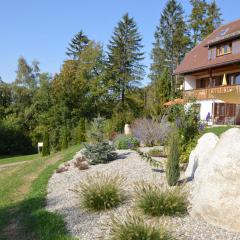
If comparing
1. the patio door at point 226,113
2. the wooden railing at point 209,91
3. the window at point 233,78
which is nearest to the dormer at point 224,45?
the window at point 233,78

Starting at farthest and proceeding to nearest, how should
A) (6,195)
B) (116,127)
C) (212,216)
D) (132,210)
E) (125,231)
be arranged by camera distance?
(116,127) < (6,195) < (132,210) < (212,216) < (125,231)

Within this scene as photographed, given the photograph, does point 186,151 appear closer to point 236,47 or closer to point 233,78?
point 236,47

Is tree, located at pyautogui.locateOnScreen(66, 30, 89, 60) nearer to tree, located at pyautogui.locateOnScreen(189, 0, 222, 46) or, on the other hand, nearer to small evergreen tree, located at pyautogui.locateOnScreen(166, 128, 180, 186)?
tree, located at pyautogui.locateOnScreen(189, 0, 222, 46)

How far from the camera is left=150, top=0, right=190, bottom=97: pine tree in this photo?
→ 45938 mm

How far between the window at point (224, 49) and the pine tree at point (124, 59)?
51.1 feet

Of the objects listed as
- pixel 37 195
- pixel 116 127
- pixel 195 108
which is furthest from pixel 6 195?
pixel 116 127

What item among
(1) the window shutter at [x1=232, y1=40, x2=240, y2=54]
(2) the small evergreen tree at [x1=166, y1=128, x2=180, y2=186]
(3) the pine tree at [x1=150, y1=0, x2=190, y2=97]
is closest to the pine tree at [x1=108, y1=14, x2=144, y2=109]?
(3) the pine tree at [x1=150, y1=0, x2=190, y2=97]

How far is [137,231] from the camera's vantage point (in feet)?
16.8

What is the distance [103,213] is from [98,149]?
19.0 ft

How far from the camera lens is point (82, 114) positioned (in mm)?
38312

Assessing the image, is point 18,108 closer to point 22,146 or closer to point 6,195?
point 22,146

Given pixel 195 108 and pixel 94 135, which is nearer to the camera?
pixel 195 108

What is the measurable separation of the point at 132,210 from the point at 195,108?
4842 millimetres

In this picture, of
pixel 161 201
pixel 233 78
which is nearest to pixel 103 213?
pixel 161 201
